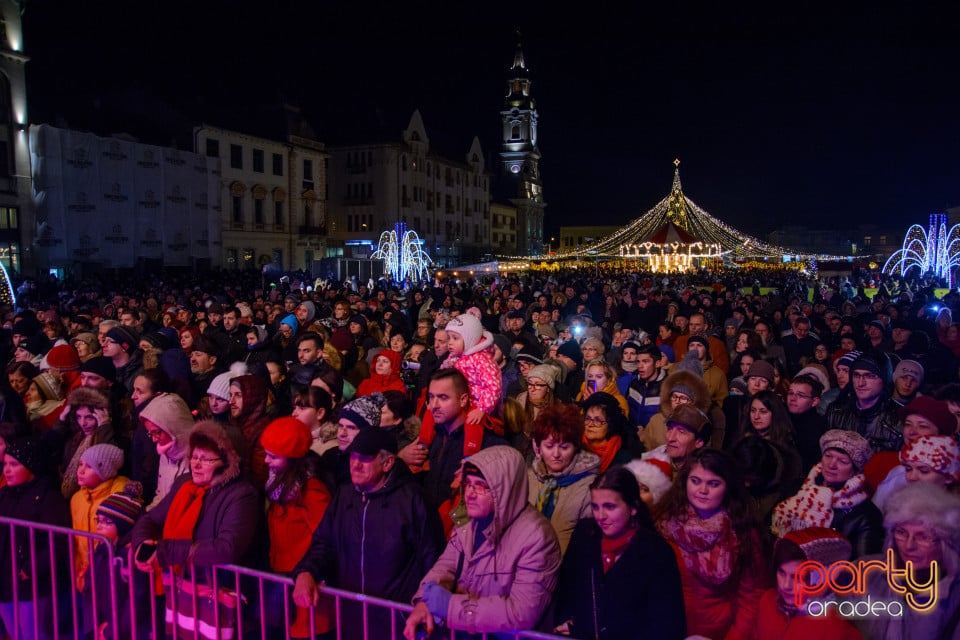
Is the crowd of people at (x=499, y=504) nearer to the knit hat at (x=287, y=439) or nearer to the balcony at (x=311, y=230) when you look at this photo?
the knit hat at (x=287, y=439)

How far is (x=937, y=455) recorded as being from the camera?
390 cm

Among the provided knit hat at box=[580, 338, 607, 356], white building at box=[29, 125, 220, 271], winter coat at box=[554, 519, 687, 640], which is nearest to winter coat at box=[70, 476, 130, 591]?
winter coat at box=[554, 519, 687, 640]

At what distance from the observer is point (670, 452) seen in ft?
14.8

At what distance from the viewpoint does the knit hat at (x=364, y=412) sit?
4.36m

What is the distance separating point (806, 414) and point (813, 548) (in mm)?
2835

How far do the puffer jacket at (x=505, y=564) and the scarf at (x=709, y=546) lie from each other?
0.63 m

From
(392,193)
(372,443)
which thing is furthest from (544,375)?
(392,193)

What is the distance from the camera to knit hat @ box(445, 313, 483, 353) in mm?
5942

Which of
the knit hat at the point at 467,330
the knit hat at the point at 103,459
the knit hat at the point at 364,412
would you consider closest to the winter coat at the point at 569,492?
the knit hat at the point at 364,412

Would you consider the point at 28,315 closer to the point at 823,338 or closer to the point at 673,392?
the point at 673,392

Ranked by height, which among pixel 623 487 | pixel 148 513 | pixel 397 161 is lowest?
pixel 148 513

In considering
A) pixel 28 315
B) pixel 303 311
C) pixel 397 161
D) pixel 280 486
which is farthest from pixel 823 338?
pixel 397 161

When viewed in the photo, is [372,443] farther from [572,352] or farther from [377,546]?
[572,352]

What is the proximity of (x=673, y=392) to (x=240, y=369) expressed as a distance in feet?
12.0
